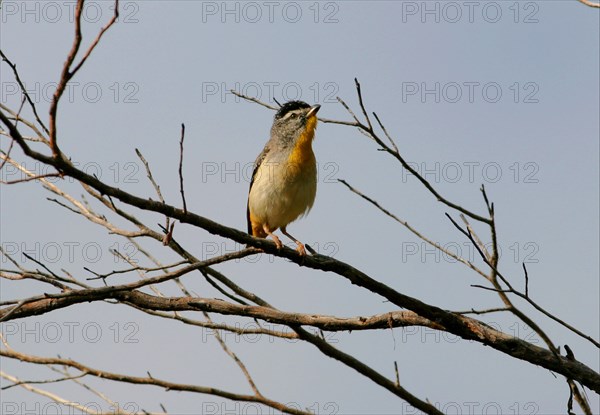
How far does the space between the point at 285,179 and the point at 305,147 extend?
54 centimetres

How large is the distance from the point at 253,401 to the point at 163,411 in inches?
27.0

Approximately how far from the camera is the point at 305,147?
9.07 meters

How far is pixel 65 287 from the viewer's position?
5801 millimetres

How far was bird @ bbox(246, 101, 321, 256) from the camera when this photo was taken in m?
8.77

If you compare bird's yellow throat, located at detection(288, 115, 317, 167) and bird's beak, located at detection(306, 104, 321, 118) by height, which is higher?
bird's beak, located at detection(306, 104, 321, 118)

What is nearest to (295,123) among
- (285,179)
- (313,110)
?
(313,110)

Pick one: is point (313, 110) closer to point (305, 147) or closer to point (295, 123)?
point (295, 123)

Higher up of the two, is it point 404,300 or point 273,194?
point 273,194

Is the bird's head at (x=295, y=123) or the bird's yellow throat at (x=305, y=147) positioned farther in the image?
the bird's head at (x=295, y=123)

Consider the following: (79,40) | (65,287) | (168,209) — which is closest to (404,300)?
(168,209)

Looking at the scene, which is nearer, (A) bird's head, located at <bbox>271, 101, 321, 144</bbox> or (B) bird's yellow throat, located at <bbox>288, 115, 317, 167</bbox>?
(B) bird's yellow throat, located at <bbox>288, 115, 317, 167</bbox>

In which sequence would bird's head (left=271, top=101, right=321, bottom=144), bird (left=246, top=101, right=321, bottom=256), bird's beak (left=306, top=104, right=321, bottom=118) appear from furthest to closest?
bird's beak (left=306, top=104, right=321, bottom=118) → bird's head (left=271, top=101, right=321, bottom=144) → bird (left=246, top=101, right=321, bottom=256)

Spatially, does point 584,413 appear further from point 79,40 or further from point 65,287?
point 79,40

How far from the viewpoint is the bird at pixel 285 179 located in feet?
28.8
